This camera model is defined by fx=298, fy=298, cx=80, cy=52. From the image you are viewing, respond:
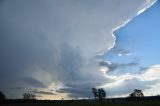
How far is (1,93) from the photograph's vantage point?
199750mm

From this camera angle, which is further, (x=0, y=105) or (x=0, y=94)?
(x=0, y=94)

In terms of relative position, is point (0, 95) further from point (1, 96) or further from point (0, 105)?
point (0, 105)

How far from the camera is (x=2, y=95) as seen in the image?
199m

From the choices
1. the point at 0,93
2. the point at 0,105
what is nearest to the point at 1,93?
the point at 0,93

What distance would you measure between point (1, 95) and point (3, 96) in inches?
58.0

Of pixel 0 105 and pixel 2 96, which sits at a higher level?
pixel 2 96

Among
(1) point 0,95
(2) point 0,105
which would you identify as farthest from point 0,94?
(2) point 0,105

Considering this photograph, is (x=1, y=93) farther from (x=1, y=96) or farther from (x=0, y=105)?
(x=0, y=105)

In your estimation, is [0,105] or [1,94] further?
[1,94]

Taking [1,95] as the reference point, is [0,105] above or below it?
below

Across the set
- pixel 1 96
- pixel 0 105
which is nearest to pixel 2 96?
pixel 1 96

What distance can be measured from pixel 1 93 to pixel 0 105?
65.2 m

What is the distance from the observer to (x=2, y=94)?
655ft

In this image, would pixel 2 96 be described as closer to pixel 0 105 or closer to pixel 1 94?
pixel 1 94
